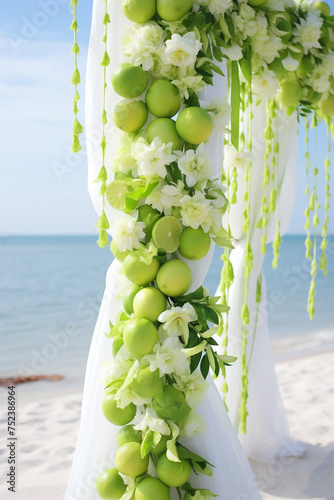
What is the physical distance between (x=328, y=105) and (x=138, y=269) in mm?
1119

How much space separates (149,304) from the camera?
127 cm

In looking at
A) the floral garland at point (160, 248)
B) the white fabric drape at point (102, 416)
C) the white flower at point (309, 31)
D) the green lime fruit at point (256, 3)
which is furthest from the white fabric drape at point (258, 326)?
the floral garland at point (160, 248)

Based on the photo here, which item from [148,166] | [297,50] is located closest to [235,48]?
[297,50]

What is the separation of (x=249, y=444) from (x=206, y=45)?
166 cm

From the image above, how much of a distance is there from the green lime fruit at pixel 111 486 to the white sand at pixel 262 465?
27.4 inches

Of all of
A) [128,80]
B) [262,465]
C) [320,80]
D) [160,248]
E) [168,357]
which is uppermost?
[320,80]

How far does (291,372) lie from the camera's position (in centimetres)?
418

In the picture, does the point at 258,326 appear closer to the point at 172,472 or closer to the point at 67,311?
the point at 172,472

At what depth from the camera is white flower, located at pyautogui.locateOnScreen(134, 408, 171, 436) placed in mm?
1254

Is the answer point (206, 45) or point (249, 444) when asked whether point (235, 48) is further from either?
point (249, 444)

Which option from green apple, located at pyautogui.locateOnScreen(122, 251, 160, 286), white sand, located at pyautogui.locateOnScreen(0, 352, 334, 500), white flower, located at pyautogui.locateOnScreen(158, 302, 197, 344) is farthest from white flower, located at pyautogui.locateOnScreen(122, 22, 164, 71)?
white sand, located at pyautogui.locateOnScreen(0, 352, 334, 500)

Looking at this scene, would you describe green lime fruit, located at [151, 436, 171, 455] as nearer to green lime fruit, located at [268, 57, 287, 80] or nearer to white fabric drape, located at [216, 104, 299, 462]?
white fabric drape, located at [216, 104, 299, 462]

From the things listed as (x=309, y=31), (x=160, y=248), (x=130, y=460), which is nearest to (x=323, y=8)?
(x=309, y=31)

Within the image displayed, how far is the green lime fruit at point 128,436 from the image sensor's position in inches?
52.7
